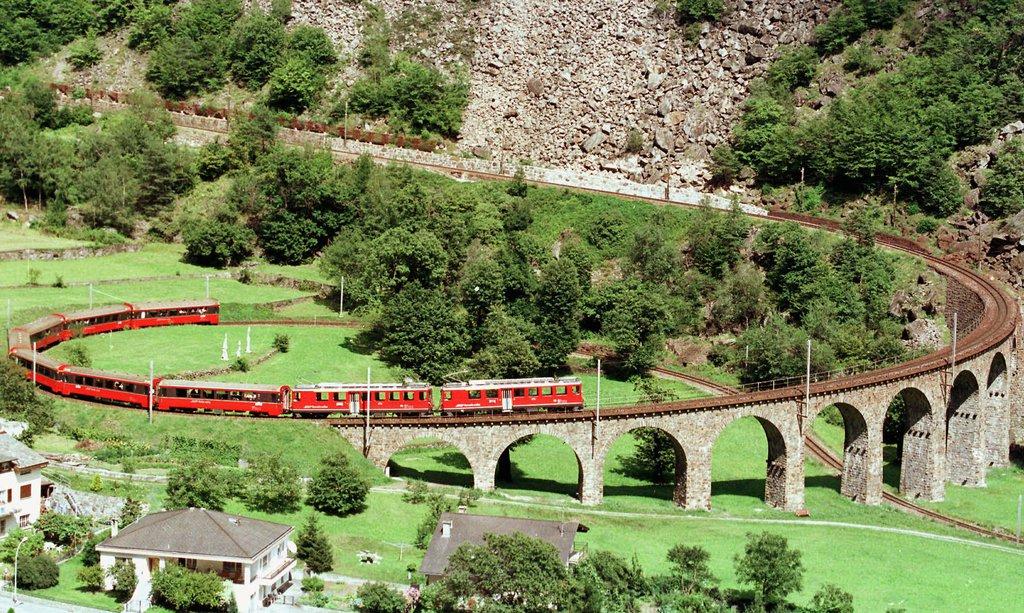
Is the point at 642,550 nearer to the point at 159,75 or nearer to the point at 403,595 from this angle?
the point at 403,595

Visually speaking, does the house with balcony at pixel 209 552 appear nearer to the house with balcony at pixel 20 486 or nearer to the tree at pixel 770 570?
the house with balcony at pixel 20 486

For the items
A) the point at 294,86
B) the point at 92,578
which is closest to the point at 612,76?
the point at 294,86

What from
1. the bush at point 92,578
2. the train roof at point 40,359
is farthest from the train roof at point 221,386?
the bush at point 92,578

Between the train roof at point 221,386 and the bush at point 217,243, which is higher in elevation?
the bush at point 217,243

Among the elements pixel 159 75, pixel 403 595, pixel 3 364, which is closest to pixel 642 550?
pixel 403 595

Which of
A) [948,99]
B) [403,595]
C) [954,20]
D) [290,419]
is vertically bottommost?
[403,595]

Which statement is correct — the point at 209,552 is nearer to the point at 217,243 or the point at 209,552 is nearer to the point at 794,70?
the point at 217,243

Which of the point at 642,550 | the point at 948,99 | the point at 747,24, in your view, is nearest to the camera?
the point at 642,550
